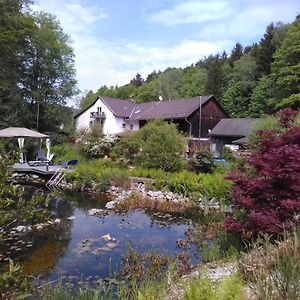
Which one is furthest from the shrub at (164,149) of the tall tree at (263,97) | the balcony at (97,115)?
the tall tree at (263,97)

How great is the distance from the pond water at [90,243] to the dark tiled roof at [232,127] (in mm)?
17754

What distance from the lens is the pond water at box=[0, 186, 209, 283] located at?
6.67 metres

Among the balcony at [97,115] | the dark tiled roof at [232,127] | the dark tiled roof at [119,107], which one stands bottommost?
the dark tiled roof at [232,127]

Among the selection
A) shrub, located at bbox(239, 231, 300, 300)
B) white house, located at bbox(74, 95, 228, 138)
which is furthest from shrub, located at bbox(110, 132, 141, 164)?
shrub, located at bbox(239, 231, 300, 300)

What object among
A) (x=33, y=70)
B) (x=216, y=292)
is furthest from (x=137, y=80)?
(x=216, y=292)

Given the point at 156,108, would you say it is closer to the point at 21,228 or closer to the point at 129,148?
the point at 129,148

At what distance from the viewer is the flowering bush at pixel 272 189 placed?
5855mm

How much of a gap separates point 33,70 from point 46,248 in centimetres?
2498

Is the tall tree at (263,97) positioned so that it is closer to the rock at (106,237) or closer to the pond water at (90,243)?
the pond water at (90,243)

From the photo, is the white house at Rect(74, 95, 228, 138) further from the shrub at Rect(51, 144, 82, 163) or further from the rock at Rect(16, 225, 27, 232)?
the rock at Rect(16, 225, 27, 232)

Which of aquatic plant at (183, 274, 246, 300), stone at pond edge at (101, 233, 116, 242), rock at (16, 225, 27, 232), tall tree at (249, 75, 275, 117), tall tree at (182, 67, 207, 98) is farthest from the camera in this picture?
tall tree at (182, 67, 207, 98)

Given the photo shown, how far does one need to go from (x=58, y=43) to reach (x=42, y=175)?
16296 millimetres

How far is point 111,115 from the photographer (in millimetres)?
36406

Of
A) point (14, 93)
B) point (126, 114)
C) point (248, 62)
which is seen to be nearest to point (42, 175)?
point (14, 93)
